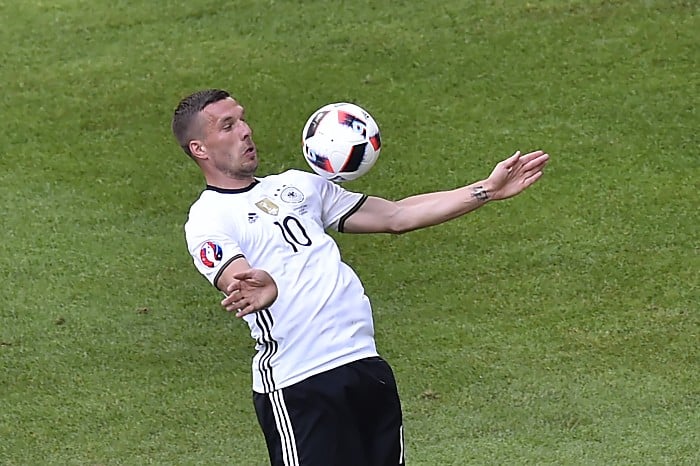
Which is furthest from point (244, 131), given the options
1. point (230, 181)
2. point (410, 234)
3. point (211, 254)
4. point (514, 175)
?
point (410, 234)

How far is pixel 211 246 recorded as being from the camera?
411 centimetres

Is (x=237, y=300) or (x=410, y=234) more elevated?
(x=237, y=300)

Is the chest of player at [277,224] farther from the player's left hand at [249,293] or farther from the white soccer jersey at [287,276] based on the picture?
the player's left hand at [249,293]

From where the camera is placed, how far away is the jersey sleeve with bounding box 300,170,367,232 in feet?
14.9

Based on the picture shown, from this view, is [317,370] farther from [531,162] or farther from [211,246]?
[531,162]

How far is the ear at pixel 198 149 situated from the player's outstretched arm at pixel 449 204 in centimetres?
64

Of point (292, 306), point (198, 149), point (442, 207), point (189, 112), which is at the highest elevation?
point (189, 112)

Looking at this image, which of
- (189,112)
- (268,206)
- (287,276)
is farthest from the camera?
(189,112)

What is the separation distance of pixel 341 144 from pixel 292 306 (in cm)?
72

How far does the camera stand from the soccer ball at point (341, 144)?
4516 mm

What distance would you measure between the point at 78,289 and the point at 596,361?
12.0 feet

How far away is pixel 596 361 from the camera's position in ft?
23.0

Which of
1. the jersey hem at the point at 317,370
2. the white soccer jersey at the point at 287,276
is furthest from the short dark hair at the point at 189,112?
the jersey hem at the point at 317,370

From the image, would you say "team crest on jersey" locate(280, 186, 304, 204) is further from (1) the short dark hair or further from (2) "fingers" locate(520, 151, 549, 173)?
(2) "fingers" locate(520, 151, 549, 173)
